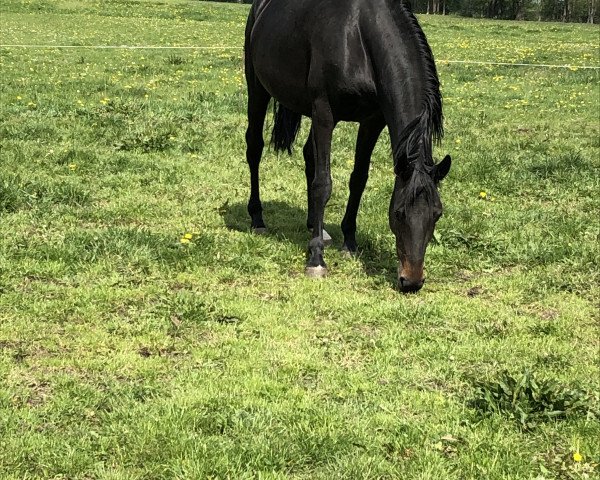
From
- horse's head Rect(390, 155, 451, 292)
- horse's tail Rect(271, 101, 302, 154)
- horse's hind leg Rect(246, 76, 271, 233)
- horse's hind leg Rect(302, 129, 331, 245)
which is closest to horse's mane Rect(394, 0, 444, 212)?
horse's head Rect(390, 155, 451, 292)

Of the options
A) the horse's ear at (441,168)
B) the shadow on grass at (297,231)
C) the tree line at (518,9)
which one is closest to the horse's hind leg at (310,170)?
the shadow on grass at (297,231)

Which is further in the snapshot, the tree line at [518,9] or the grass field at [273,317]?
the tree line at [518,9]

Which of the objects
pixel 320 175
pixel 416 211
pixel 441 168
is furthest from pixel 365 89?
pixel 416 211

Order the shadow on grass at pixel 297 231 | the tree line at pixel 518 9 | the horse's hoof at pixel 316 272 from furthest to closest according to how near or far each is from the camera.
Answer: the tree line at pixel 518 9, the shadow on grass at pixel 297 231, the horse's hoof at pixel 316 272

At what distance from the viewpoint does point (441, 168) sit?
501cm

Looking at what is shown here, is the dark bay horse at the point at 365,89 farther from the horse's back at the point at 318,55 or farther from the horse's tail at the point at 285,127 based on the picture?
the horse's tail at the point at 285,127

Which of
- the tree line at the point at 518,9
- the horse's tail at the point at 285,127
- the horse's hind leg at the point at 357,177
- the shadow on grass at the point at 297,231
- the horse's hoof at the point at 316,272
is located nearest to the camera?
the horse's hoof at the point at 316,272

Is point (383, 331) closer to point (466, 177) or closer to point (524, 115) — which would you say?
point (466, 177)

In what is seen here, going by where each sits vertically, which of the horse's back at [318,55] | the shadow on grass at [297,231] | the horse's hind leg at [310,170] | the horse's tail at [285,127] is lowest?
the shadow on grass at [297,231]

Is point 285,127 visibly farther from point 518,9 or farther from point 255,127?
point 518,9

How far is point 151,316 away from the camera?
4.86 meters

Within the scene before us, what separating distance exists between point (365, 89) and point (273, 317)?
215 centimetres

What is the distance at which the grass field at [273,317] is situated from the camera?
11.1ft

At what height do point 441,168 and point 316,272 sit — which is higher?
point 441,168
